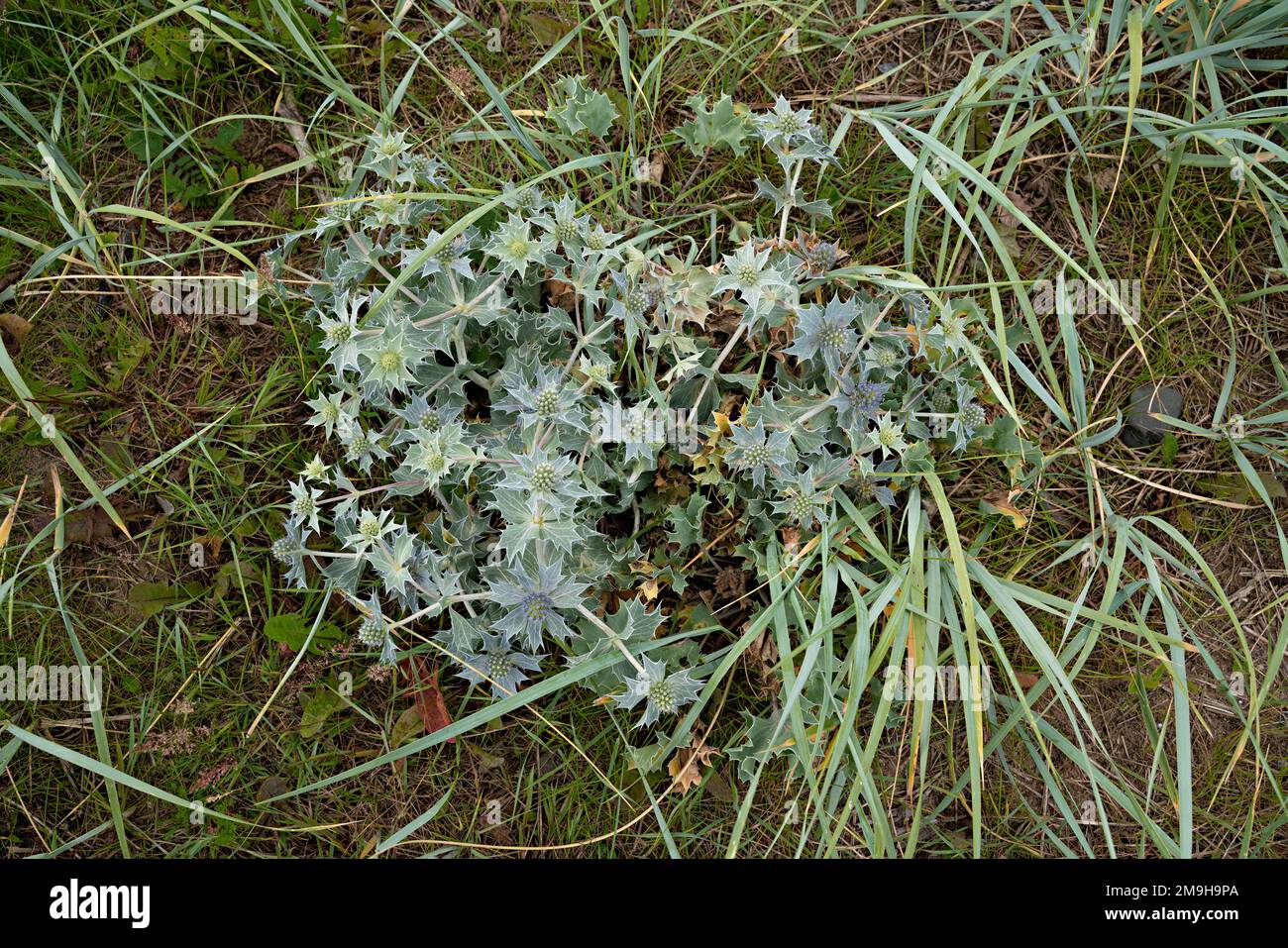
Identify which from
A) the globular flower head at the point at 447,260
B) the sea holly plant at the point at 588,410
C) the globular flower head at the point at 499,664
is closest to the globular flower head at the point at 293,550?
the sea holly plant at the point at 588,410

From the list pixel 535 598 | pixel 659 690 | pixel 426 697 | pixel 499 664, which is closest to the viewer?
pixel 535 598

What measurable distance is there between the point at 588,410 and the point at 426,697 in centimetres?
102

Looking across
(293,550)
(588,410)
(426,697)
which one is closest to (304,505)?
(293,550)

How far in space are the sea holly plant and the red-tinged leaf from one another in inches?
5.0

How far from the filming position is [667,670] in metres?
2.36

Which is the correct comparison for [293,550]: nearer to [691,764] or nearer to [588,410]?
[588,410]

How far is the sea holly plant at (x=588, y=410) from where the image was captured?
207cm

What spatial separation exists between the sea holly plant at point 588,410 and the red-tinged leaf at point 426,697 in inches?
5.0

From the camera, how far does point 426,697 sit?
2496mm

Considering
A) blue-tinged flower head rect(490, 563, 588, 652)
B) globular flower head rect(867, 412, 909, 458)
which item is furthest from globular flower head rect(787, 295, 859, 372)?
blue-tinged flower head rect(490, 563, 588, 652)

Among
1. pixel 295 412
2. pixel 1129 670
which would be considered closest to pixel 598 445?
pixel 295 412

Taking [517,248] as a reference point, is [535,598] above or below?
below

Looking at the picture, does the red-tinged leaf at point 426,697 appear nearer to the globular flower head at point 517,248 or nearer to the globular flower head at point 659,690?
the globular flower head at point 659,690
